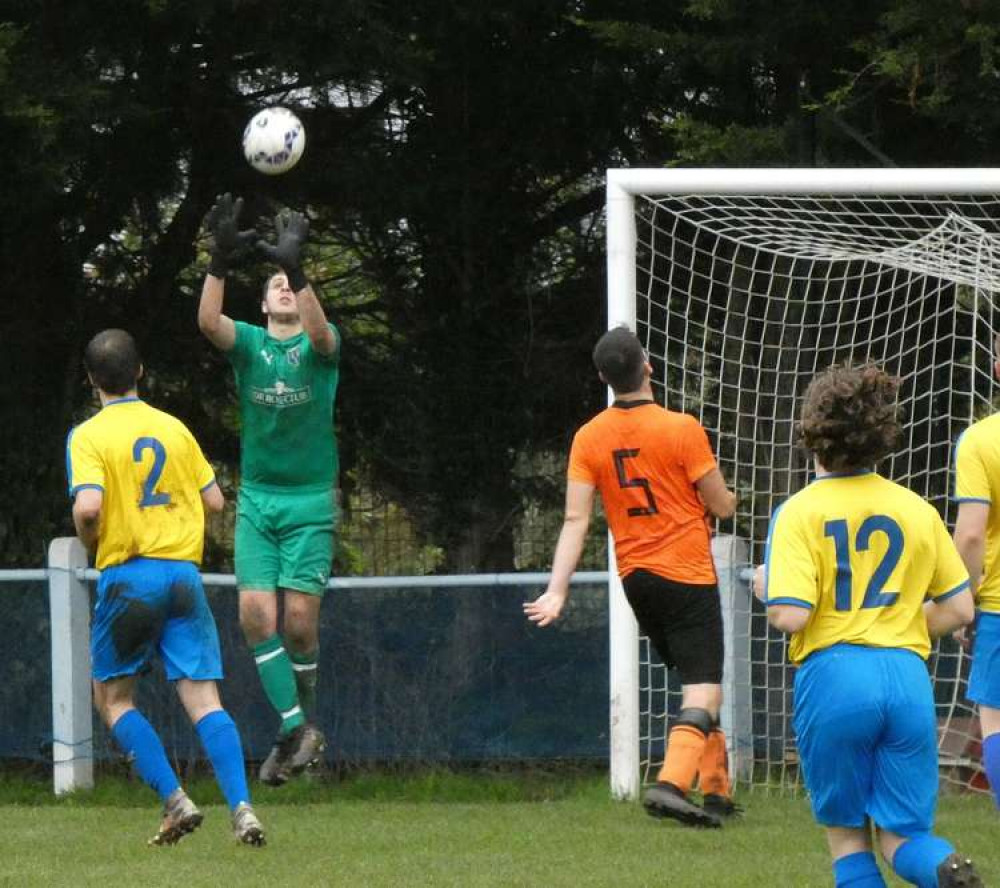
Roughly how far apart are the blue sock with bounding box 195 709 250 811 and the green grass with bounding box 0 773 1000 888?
0.26 m

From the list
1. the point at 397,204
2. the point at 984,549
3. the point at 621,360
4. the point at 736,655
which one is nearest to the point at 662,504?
the point at 621,360

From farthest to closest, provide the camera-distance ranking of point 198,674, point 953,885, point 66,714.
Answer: point 66,714 < point 198,674 < point 953,885

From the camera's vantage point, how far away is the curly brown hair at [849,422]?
4.67m

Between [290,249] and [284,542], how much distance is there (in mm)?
1334

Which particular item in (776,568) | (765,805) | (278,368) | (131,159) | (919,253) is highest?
(131,159)

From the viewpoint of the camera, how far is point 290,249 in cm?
761

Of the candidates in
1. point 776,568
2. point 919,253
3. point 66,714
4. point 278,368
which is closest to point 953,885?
point 776,568

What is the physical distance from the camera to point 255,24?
1082cm

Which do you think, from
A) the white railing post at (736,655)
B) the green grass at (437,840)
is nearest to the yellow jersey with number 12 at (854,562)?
the green grass at (437,840)

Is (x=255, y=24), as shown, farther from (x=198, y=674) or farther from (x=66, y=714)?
(x=198, y=674)

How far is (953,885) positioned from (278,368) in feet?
14.3

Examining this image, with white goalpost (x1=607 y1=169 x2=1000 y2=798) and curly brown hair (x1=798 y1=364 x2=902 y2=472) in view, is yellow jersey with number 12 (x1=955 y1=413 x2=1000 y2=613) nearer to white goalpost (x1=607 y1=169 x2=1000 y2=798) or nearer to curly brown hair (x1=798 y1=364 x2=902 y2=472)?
curly brown hair (x1=798 y1=364 x2=902 y2=472)

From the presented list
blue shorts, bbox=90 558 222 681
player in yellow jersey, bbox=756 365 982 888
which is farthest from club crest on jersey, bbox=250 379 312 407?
player in yellow jersey, bbox=756 365 982 888

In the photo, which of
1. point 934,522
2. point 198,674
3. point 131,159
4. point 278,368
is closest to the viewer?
point 934,522
